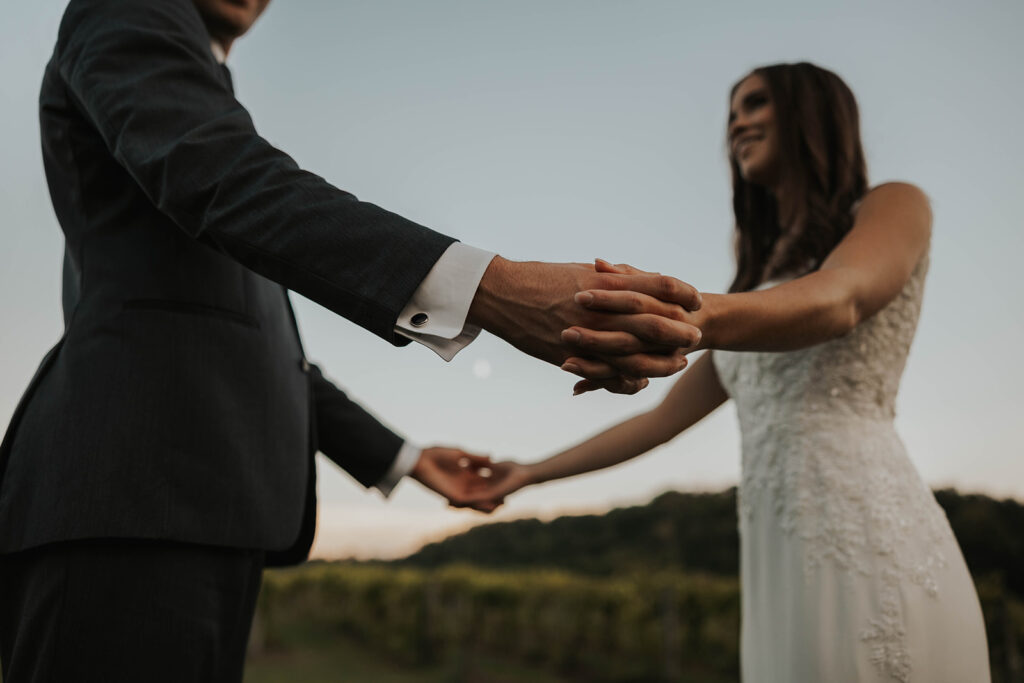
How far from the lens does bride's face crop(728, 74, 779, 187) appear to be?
2.24 m

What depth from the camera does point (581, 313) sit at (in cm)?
121

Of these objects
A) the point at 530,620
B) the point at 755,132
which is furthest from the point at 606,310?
the point at 530,620

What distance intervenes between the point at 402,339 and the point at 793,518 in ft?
3.97

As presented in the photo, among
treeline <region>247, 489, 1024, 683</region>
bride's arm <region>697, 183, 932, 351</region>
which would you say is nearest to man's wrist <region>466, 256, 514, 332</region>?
bride's arm <region>697, 183, 932, 351</region>

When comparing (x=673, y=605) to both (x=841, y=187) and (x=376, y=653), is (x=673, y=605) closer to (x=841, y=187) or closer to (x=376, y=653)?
(x=376, y=653)

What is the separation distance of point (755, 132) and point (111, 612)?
6.79ft

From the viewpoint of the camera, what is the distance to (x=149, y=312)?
134cm

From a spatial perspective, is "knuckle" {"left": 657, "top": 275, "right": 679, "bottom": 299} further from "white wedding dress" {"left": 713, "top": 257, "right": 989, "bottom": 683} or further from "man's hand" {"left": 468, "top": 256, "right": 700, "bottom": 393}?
"white wedding dress" {"left": 713, "top": 257, "right": 989, "bottom": 683}

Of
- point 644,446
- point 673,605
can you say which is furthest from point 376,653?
point 644,446

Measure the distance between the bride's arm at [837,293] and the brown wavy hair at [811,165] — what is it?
159 mm

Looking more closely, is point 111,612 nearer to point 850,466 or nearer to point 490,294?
point 490,294

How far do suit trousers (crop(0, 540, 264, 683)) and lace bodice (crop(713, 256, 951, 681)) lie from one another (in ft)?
4.46

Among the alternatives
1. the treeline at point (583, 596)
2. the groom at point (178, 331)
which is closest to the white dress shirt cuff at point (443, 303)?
the groom at point (178, 331)

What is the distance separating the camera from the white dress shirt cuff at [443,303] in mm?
1163
